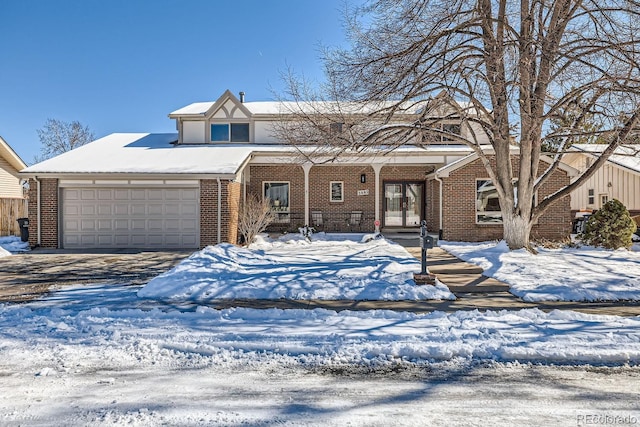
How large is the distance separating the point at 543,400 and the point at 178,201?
40.9 ft

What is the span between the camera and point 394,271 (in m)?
8.38

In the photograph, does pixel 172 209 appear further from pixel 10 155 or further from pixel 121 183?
pixel 10 155

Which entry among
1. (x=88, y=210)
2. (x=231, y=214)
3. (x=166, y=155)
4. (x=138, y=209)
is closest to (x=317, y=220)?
(x=231, y=214)

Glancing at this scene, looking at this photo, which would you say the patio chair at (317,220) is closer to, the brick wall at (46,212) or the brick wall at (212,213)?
the brick wall at (212,213)

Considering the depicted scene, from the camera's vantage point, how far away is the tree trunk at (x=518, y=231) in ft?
36.8

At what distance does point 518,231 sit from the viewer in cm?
1124

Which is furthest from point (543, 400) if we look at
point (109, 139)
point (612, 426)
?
point (109, 139)

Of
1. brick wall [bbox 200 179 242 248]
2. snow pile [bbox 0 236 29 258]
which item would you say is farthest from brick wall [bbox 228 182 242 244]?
snow pile [bbox 0 236 29 258]

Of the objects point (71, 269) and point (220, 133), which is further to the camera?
point (220, 133)

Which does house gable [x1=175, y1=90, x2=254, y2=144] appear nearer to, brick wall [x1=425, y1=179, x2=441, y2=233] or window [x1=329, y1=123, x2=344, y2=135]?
window [x1=329, y1=123, x2=344, y2=135]

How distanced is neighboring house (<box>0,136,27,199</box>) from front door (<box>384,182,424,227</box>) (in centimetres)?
1879

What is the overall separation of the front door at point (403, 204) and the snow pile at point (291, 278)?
760 cm

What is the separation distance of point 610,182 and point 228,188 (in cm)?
1897

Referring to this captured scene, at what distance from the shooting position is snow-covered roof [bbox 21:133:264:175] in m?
13.2
